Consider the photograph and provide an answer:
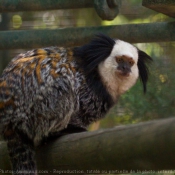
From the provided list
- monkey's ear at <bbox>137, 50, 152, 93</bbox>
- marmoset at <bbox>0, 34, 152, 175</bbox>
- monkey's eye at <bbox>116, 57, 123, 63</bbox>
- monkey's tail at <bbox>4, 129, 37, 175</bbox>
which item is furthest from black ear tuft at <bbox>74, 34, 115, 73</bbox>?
monkey's tail at <bbox>4, 129, 37, 175</bbox>

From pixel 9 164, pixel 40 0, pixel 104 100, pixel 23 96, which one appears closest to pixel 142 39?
pixel 104 100

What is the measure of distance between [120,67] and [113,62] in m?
0.06

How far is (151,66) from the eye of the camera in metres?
4.30

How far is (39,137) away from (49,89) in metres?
0.29

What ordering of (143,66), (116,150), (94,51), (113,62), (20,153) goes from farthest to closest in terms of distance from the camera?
(143,66)
(113,62)
(94,51)
(20,153)
(116,150)

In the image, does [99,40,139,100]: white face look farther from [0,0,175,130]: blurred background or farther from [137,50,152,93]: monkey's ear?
[0,0,175,130]: blurred background

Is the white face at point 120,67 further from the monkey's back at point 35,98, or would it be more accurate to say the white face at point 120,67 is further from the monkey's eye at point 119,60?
the monkey's back at point 35,98

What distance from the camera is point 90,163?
2.61m

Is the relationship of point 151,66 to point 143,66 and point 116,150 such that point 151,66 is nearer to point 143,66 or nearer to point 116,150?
point 143,66

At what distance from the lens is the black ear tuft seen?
3.53 m

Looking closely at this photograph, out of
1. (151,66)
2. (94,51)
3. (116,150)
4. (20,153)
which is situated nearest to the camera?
(116,150)

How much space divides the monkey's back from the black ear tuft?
0.93ft

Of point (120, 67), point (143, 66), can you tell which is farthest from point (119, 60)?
point (143, 66)

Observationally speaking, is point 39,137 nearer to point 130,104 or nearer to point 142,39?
point 142,39
